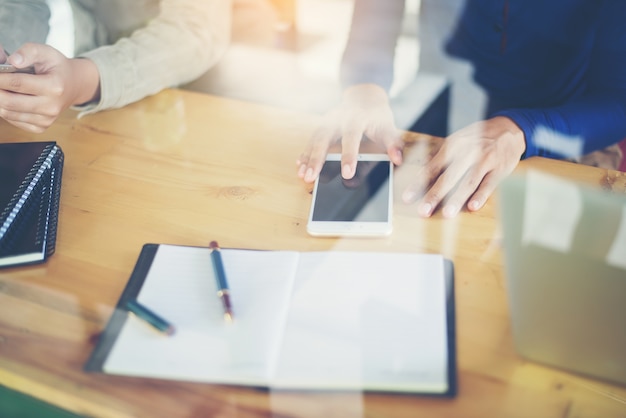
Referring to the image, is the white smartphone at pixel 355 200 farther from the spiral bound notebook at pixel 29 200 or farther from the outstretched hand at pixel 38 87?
the outstretched hand at pixel 38 87

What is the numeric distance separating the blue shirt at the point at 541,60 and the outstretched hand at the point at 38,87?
0.55 meters

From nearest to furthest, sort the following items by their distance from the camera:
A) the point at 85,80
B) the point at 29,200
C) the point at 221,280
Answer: the point at 221,280 < the point at 29,200 < the point at 85,80

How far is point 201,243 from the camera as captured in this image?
2.32 feet

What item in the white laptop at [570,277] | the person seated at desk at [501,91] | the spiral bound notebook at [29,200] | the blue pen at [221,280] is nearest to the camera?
the white laptop at [570,277]

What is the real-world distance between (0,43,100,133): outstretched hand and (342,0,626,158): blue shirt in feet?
1.82

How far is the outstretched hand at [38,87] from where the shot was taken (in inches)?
33.0

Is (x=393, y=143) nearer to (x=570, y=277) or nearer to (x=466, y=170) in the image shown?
(x=466, y=170)

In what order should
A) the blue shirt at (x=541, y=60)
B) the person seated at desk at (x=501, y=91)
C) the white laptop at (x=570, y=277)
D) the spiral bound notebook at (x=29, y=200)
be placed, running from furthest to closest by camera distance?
the blue shirt at (x=541, y=60)
the person seated at desk at (x=501, y=91)
the spiral bound notebook at (x=29, y=200)
the white laptop at (x=570, y=277)

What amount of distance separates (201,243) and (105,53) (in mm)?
527

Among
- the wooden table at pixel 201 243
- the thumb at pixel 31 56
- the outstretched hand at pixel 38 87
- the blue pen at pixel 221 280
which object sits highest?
the thumb at pixel 31 56

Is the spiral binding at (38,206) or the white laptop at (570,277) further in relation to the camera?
the spiral binding at (38,206)

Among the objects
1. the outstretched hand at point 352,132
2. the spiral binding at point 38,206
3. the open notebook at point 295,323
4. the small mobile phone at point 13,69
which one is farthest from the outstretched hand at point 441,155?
the small mobile phone at point 13,69

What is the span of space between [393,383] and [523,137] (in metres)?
0.52

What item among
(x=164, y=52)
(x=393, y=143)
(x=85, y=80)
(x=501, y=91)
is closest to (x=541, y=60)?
(x=501, y=91)
